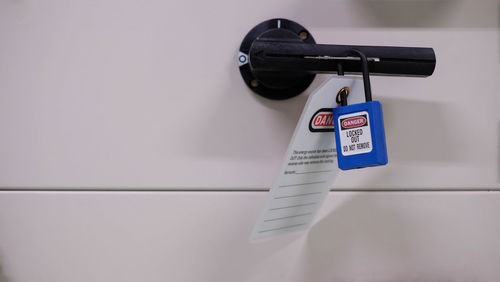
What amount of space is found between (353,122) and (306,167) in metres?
0.08

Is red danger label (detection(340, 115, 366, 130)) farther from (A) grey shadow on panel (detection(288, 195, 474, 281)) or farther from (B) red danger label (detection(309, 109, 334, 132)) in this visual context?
(A) grey shadow on panel (detection(288, 195, 474, 281))

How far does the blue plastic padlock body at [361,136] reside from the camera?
0.36m

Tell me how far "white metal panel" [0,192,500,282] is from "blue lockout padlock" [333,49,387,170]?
0.41ft

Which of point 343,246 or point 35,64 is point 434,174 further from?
point 35,64

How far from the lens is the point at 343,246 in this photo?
48 cm

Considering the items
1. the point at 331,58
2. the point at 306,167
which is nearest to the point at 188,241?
the point at 306,167

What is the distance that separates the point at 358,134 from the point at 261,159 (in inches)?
5.7

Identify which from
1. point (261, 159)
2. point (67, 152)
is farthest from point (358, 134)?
point (67, 152)

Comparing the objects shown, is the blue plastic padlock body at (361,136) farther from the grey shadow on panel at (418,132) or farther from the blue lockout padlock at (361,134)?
the grey shadow on panel at (418,132)

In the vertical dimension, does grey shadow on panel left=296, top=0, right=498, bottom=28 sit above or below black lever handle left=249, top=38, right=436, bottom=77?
above

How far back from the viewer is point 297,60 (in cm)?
41

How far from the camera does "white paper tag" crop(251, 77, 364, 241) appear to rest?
1.33 ft

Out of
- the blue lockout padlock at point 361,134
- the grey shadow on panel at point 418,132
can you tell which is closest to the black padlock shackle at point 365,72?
the blue lockout padlock at point 361,134

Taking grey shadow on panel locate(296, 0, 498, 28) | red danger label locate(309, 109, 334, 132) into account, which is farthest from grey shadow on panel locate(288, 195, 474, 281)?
grey shadow on panel locate(296, 0, 498, 28)
